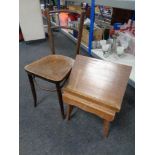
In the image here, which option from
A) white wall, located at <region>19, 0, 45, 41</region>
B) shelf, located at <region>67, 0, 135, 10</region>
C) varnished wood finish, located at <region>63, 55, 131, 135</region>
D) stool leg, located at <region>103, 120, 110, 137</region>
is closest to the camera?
varnished wood finish, located at <region>63, 55, 131, 135</region>

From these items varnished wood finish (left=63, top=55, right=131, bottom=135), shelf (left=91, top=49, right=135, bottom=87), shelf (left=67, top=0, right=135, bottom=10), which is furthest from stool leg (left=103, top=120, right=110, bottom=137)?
shelf (left=67, top=0, right=135, bottom=10)

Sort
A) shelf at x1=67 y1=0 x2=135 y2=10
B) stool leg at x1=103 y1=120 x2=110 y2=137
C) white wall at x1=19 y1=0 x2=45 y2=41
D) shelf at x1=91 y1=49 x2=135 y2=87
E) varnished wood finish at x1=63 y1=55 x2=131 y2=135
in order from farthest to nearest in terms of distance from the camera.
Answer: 1. white wall at x1=19 y1=0 x2=45 y2=41
2. shelf at x1=91 y1=49 x2=135 y2=87
3. shelf at x1=67 y1=0 x2=135 y2=10
4. stool leg at x1=103 y1=120 x2=110 y2=137
5. varnished wood finish at x1=63 y1=55 x2=131 y2=135

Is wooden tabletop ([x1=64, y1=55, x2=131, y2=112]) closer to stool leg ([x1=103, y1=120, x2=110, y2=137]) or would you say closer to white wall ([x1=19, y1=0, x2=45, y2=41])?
stool leg ([x1=103, y1=120, x2=110, y2=137])

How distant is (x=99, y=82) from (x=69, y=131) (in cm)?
49

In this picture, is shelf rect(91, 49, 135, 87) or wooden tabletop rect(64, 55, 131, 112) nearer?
wooden tabletop rect(64, 55, 131, 112)

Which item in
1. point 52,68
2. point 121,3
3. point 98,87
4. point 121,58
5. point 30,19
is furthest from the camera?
point 30,19

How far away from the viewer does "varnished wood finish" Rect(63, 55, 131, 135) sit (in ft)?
2.86

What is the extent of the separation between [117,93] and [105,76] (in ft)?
0.45

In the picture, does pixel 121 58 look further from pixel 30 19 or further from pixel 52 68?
pixel 30 19

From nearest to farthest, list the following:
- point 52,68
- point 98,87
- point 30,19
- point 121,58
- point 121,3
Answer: point 98,87 → point 52,68 → point 121,3 → point 121,58 → point 30,19

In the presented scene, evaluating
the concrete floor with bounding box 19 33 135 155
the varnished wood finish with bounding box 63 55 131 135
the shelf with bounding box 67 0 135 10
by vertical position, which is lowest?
the concrete floor with bounding box 19 33 135 155

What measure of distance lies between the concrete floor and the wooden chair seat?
17.0 inches

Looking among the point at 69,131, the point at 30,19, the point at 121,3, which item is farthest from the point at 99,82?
the point at 30,19

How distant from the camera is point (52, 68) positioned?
107cm
